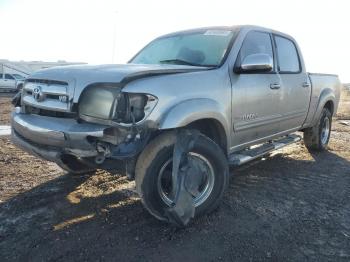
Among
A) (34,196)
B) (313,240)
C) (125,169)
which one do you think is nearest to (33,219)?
(34,196)

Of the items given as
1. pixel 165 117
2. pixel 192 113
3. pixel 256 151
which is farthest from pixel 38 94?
pixel 256 151

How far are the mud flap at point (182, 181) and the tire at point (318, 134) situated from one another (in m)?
4.17

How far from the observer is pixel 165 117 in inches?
134

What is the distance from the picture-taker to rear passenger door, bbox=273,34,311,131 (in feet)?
18.1

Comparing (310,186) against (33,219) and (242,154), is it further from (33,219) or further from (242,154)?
(33,219)

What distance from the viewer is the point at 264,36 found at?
17.6 feet

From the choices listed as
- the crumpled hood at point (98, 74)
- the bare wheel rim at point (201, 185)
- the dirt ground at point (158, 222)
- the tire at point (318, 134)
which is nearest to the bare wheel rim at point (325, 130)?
the tire at point (318, 134)

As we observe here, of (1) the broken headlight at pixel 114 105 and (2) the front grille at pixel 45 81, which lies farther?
(2) the front grille at pixel 45 81

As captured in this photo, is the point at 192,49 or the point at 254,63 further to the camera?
the point at 192,49

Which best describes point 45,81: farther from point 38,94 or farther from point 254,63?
point 254,63

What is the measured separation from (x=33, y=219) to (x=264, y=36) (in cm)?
363

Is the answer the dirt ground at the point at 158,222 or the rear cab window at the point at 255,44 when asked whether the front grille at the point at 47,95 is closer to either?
the dirt ground at the point at 158,222

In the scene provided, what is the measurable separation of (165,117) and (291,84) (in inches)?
113

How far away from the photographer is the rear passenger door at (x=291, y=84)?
5510mm
